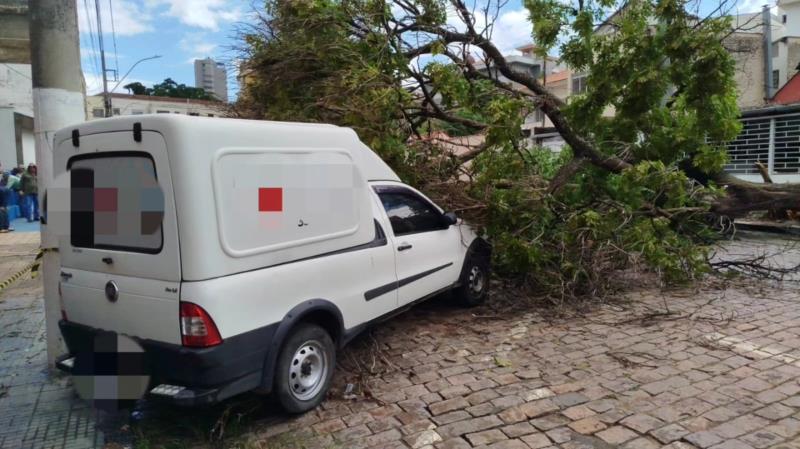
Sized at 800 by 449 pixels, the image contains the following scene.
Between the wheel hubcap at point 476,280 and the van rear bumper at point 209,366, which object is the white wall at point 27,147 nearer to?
the wheel hubcap at point 476,280

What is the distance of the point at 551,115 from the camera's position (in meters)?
8.22

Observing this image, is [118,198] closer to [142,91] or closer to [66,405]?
→ [66,405]

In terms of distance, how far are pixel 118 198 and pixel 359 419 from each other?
219 cm

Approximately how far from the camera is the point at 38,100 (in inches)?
178

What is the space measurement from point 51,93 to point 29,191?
14.7m

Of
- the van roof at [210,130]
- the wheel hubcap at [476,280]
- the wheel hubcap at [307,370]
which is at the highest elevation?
the van roof at [210,130]

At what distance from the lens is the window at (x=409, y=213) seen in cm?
501

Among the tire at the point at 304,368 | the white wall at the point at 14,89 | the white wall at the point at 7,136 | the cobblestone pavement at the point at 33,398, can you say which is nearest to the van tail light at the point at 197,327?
the tire at the point at 304,368

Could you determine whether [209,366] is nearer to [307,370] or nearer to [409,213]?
[307,370]

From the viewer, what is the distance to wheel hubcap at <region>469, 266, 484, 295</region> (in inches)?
243

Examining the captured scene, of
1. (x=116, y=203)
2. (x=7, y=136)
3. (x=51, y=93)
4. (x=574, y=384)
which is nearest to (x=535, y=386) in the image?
(x=574, y=384)

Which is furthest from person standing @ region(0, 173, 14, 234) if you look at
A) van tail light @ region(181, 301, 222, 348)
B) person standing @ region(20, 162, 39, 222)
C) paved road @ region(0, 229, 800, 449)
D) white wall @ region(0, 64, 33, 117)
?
van tail light @ region(181, 301, 222, 348)

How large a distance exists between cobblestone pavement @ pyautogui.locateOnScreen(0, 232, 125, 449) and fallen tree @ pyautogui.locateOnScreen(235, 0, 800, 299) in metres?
4.20

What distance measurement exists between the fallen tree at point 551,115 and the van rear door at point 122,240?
3.70 m
